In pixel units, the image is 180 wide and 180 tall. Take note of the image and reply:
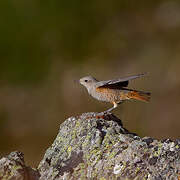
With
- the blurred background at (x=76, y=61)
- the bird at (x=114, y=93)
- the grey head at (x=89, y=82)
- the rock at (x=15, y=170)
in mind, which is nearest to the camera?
the rock at (x=15, y=170)

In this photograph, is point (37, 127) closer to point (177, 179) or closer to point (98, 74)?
point (98, 74)

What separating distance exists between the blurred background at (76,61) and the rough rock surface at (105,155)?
11605mm

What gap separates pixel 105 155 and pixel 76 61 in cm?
1936

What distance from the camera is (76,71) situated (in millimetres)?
25641

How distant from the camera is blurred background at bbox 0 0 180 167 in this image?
73.4 ft

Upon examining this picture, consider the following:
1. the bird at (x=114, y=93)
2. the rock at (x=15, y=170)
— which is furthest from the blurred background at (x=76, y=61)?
the rock at (x=15, y=170)

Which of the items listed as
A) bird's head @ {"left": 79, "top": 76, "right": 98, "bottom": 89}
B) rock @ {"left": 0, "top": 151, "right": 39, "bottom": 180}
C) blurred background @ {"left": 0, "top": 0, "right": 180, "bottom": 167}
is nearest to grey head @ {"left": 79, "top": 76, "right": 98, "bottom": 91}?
bird's head @ {"left": 79, "top": 76, "right": 98, "bottom": 89}

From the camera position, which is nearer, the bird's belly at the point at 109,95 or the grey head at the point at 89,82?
the bird's belly at the point at 109,95

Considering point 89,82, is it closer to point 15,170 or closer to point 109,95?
point 109,95

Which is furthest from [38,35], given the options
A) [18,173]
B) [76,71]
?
[18,173]

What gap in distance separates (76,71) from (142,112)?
4390 millimetres

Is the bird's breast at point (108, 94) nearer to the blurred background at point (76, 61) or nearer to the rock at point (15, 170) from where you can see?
the rock at point (15, 170)

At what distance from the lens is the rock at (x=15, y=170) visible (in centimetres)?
715

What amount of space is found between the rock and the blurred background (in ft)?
39.5
